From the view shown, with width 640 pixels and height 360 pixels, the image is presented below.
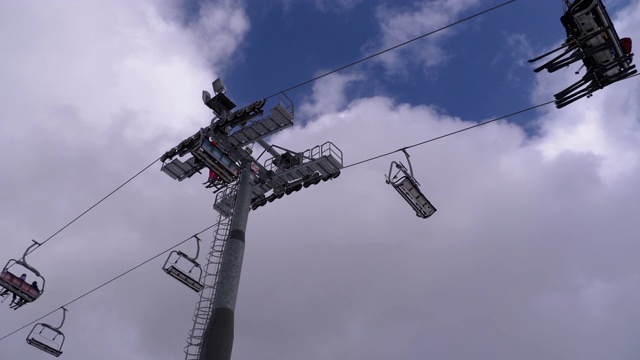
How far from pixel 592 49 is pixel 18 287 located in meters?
25.9

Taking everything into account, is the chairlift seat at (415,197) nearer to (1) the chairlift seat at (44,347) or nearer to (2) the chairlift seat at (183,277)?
(2) the chairlift seat at (183,277)

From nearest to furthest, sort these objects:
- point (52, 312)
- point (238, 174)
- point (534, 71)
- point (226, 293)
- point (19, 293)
Result: point (534, 71) < point (226, 293) < point (238, 174) < point (19, 293) < point (52, 312)

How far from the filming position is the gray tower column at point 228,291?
1634 cm

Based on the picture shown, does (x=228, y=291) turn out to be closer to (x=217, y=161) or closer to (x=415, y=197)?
(x=217, y=161)

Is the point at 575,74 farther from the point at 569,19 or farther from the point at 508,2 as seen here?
the point at 508,2

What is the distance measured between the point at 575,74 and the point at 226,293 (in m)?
11.3

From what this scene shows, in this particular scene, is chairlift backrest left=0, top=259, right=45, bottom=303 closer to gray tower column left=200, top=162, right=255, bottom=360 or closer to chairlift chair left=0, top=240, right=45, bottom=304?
chairlift chair left=0, top=240, right=45, bottom=304

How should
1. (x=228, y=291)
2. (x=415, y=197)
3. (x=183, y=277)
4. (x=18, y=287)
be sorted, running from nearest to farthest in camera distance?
(x=228, y=291) → (x=415, y=197) → (x=183, y=277) → (x=18, y=287)

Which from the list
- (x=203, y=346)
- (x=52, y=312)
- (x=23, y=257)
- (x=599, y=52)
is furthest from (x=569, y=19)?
(x=52, y=312)

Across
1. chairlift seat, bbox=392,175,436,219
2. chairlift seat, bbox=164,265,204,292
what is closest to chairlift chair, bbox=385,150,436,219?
chairlift seat, bbox=392,175,436,219

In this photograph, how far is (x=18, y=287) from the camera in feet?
89.2

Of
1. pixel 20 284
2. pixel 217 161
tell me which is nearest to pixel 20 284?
pixel 20 284

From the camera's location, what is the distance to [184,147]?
22.2 m

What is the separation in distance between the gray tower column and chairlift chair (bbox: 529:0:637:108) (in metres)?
10.2
